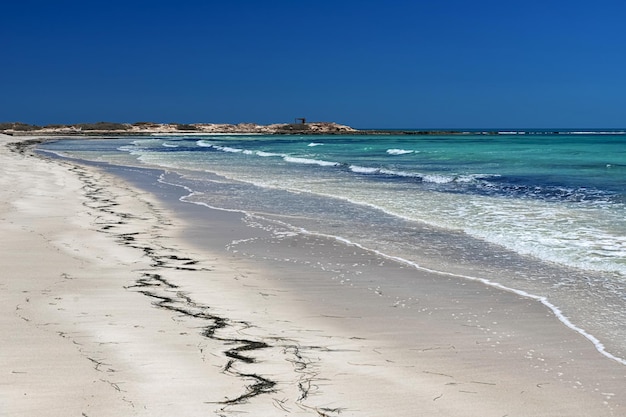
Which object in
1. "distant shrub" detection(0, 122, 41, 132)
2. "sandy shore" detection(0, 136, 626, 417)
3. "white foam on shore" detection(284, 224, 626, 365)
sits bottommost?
"white foam on shore" detection(284, 224, 626, 365)

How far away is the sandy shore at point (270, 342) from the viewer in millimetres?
4012

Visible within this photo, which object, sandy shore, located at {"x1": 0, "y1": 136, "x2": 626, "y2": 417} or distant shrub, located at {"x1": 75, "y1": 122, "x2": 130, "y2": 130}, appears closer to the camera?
sandy shore, located at {"x1": 0, "y1": 136, "x2": 626, "y2": 417}

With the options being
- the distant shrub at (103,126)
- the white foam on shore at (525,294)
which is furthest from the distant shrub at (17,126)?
the white foam on shore at (525,294)

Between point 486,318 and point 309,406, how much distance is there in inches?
105

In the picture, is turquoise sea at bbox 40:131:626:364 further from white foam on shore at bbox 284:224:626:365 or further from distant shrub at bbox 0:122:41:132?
distant shrub at bbox 0:122:41:132

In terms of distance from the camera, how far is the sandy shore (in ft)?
13.2

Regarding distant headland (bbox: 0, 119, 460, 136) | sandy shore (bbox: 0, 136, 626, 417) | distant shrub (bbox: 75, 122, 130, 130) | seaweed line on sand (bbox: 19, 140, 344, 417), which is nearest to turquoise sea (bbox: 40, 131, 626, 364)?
sandy shore (bbox: 0, 136, 626, 417)

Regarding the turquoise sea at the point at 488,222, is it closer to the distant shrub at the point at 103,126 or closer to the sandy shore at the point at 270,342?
the sandy shore at the point at 270,342

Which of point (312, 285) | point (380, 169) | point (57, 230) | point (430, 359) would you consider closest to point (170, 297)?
point (312, 285)

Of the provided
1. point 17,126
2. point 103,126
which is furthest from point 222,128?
point 17,126

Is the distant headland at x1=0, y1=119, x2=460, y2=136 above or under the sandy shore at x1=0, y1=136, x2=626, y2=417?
above

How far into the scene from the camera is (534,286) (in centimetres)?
742

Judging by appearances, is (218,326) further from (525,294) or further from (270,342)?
(525,294)

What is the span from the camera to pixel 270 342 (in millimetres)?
5168
